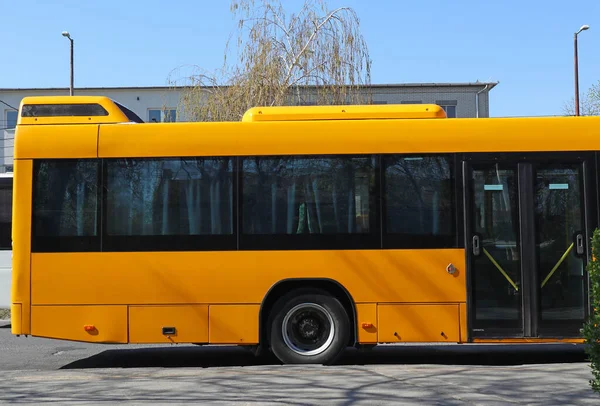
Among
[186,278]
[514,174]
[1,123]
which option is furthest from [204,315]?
[1,123]

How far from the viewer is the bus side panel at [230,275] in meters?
9.87

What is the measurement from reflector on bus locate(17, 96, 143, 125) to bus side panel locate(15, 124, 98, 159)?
0.41 feet

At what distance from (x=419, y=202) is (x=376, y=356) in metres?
2.67

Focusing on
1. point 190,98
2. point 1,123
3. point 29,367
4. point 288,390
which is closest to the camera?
point 288,390

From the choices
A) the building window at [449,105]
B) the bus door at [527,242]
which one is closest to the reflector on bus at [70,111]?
the bus door at [527,242]

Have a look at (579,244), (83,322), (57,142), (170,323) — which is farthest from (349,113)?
(83,322)

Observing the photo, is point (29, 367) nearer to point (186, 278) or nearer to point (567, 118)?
point (186, 278)

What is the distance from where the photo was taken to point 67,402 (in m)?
7.11

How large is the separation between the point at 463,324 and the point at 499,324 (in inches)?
17.8

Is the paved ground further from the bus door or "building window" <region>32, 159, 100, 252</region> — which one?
"building window" <region>32, 159, 100, 252</region>

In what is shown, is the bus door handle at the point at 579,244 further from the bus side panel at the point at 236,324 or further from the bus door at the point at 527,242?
the bus side panel at the point at 236,324

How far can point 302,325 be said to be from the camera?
10.1 m

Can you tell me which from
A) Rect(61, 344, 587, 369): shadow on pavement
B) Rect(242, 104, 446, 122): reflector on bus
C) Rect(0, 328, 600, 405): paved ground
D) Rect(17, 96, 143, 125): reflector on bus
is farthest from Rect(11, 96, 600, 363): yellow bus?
Rect(61, 344, 587, 369): shadow on pavement

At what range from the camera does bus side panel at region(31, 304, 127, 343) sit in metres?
9.93
